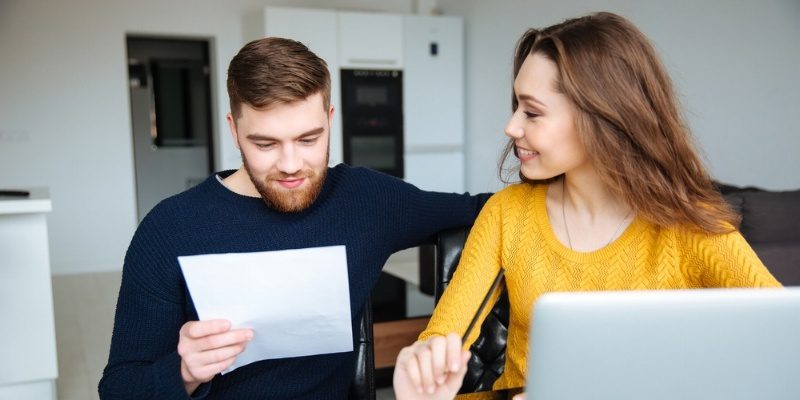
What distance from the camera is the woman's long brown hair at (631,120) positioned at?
3.61 feet

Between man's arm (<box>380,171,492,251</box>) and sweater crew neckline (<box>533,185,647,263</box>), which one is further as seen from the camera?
man's arm (<box>380,171,492,251</box>)

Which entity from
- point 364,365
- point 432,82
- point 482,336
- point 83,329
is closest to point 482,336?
point 482,336

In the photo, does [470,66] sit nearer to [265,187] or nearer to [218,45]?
[218,45]

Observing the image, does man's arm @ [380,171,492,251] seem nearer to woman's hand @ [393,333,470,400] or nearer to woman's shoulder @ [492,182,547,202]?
woman's shoulder @ [492,182,547,202]

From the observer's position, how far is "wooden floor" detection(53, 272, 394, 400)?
10.0ft

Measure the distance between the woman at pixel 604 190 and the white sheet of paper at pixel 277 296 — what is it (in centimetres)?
19

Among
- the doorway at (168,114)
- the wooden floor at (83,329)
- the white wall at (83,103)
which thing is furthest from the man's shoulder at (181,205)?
the doorway at (168,114)

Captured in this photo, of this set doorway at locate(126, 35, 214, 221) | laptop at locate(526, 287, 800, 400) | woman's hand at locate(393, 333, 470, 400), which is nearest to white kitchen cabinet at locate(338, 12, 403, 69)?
doorway at locate(126, 35, 214, 221)

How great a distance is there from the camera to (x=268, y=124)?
1.25 m

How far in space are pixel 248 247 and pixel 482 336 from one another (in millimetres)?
580

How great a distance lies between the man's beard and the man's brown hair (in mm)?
138

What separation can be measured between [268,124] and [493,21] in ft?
15.2

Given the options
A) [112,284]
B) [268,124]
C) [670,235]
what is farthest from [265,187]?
[112,284]

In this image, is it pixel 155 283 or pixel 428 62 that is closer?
pixel 155 283
